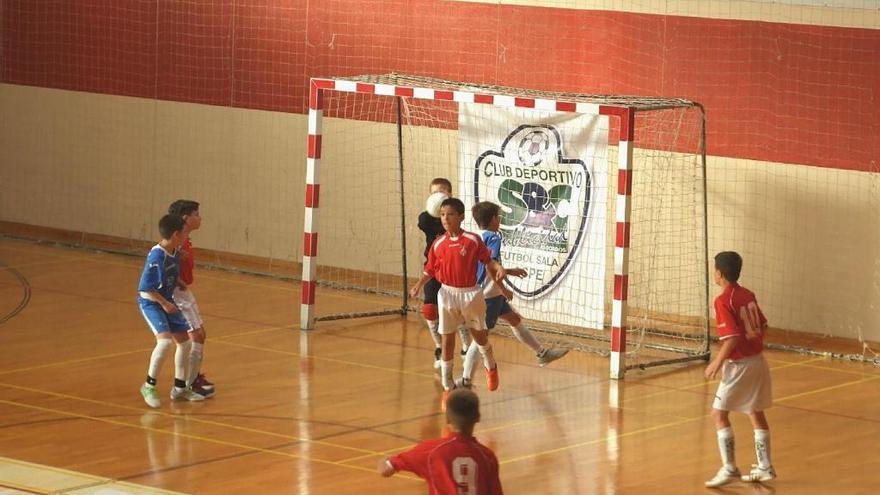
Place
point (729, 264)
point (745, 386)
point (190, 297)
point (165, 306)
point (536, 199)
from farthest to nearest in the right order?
point (536, 199), point (190, 297), point (165, 306), point (745, 386), point (729, 264)

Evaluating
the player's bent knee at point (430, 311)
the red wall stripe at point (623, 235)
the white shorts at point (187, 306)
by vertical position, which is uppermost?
the red wall stripe at point (623, 235)

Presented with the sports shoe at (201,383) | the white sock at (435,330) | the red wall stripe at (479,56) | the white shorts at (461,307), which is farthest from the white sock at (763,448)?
the red wall stripe at (479,56)

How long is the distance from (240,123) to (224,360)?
6.79 meters

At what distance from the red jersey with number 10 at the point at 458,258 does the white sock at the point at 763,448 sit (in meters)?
3.02

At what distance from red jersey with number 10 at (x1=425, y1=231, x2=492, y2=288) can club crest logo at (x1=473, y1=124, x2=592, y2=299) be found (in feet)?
11.6

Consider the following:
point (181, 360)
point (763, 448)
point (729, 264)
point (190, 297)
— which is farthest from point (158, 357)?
point (763, 448)

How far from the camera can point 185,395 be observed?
43.7ft

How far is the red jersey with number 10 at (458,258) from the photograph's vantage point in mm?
13078

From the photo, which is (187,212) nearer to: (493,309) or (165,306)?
(165,306)

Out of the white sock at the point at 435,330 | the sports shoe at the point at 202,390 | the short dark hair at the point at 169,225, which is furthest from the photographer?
the white sock at the point at 435,330

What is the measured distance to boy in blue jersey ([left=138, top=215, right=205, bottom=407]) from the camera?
12820 millimetres

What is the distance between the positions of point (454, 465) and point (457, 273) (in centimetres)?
584

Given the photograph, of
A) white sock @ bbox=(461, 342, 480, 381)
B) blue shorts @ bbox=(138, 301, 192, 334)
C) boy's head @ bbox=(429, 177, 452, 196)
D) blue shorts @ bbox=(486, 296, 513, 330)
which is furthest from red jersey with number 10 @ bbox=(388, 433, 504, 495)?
boy's head @ bbox=(429, 177, 452, 196)

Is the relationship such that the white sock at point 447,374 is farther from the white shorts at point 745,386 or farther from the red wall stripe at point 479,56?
the red wall stripe at point 479,56
